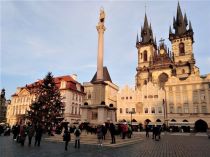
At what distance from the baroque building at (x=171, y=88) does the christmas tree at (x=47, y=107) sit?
31.1 meters

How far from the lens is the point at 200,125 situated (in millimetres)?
54094

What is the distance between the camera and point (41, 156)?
10.6 m

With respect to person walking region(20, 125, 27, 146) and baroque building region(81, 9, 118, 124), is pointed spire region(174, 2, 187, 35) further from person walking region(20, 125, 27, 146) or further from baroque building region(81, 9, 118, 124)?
person walking region(20, 125, 27, 146)

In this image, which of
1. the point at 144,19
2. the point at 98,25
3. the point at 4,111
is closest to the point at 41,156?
the point at 98,25

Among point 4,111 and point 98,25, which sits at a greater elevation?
point 98,25

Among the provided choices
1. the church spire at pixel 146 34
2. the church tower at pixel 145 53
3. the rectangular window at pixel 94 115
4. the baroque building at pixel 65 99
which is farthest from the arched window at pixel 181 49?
the rectangular window at pixel 94 115

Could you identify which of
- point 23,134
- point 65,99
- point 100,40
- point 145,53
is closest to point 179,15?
point 145,53

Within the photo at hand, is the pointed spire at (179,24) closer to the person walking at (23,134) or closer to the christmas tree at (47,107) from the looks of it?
the christmas tree at (47,107)

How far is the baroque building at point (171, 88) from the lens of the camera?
5412 cm

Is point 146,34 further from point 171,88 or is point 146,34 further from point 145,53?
point 171,88

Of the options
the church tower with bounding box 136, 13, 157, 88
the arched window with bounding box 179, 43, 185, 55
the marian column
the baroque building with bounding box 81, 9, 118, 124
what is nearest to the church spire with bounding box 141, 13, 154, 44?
the church tower with bounding box 136, 13, 157, 88

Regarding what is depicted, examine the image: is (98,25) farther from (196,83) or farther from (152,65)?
(152,65)

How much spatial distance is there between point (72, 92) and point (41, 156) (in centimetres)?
4529

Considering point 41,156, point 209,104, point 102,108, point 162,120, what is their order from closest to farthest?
1. point 41,156
2. point 102,108
3. point 209,104
4. point 162,120
